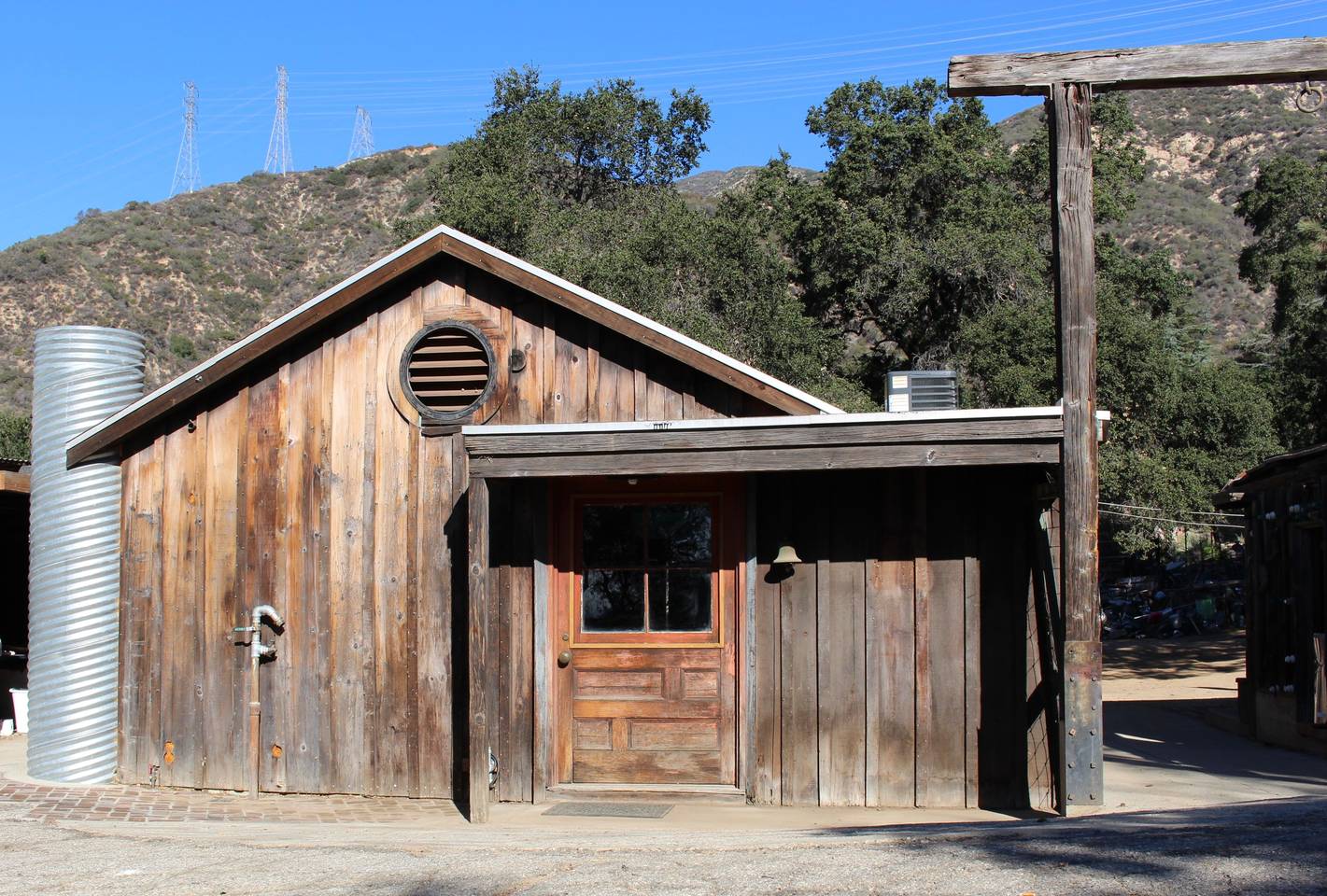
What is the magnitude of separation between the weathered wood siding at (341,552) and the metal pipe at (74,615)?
0.42 ft

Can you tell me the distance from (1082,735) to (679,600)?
9.06 ft

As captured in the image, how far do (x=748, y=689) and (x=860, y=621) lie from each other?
2.89ft

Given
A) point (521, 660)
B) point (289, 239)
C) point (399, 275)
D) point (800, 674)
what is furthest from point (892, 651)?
point (289, 239)

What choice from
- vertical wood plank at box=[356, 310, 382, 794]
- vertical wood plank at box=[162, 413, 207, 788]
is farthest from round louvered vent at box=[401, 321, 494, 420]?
vertical wood plank at box=[162, 413, 207, 788]

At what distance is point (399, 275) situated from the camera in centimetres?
944

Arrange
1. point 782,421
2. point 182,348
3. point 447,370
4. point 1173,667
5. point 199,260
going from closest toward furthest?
point 782,421 → point 447,370 → point 1173,667 → point 182,348 → point 199,260

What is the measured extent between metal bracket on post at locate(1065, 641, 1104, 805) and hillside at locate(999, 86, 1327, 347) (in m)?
43.7

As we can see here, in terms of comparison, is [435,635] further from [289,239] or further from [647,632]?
[289,239]

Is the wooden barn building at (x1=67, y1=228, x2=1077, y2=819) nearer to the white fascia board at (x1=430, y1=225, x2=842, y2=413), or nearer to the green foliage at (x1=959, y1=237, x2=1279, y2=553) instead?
the white fascia board at (x1=430, y1=225, x2=842, y2=413)

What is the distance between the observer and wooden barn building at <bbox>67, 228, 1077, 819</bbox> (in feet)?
27.5

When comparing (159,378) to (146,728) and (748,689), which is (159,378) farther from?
(748,689)

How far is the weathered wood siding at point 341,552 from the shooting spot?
360 inches

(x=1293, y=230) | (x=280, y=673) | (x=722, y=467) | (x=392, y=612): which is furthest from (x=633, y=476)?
(x=1293, y=230)

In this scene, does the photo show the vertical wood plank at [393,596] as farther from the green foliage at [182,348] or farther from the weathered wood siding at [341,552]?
the green foliage at [182,348]
